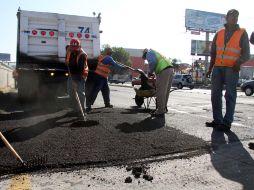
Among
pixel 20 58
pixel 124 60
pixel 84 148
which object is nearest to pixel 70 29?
pixel 20 58

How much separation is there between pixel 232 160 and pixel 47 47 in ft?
28.9

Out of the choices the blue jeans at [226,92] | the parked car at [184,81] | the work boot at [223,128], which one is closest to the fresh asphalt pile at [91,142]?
the work boot at [223,128]

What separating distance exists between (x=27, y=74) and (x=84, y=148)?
7.05 metres

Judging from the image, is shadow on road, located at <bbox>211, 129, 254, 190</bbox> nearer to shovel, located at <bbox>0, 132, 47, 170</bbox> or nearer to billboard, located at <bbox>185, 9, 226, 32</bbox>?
shovel, located at <bbox>0, 132, 47, 170</bbox>

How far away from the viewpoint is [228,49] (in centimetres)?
654

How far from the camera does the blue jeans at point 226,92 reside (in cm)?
648

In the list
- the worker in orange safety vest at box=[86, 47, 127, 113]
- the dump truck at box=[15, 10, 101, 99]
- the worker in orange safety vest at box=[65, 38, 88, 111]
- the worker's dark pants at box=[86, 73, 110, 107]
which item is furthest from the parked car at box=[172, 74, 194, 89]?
the worker in orange safety vest at box=[65, 38, 88, 111]

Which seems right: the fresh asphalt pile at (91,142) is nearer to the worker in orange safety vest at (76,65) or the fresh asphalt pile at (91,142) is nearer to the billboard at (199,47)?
the worker in orange safety vest at (76,65)

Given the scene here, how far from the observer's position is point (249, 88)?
23.7 meters

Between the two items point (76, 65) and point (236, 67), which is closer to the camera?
point (236, 67)

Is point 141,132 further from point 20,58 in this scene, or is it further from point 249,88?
point 249,88

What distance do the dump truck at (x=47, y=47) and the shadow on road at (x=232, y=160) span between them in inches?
274

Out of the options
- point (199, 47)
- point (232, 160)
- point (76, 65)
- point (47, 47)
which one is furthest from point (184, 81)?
point (232, 160)

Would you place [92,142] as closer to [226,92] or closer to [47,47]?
[226,92]
